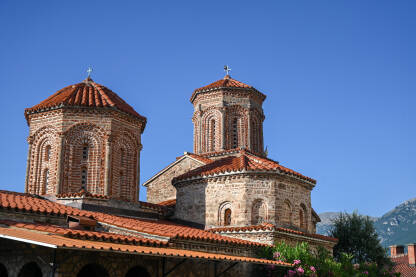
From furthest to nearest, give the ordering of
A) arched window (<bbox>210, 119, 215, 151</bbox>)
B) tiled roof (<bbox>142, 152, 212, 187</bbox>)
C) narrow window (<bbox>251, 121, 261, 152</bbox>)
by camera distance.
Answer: narrow window (<bbox>251, 121, 261, 152</bbox>), arched window (<bbox>210, 119, 215, 151</bbox>), tiled roof (<bbox>142, 152, 212, 187</bbox>)

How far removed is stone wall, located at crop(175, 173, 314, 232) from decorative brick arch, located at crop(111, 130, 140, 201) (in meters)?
1.92

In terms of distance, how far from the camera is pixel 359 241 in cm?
2295

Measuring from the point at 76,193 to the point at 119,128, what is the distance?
2.84 m

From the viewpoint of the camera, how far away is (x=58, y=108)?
52.2 ft

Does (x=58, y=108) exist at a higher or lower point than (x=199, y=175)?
higher

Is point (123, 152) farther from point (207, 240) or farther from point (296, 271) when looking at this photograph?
point (296, 271)

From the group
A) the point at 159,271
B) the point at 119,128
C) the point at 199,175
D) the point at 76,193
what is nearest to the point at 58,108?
the point at 119,128

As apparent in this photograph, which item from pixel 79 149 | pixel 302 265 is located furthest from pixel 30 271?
pixel 302 265

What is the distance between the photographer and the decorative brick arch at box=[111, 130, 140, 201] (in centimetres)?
1602

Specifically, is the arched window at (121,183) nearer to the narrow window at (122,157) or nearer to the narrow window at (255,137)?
the narrow window at (122,157)

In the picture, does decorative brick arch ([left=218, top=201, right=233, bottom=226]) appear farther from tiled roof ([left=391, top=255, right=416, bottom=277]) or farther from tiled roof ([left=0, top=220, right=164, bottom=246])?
Result: tiled roof ([left=391, top=255, right=416, bottom=277])

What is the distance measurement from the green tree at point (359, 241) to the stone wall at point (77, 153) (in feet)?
38.9

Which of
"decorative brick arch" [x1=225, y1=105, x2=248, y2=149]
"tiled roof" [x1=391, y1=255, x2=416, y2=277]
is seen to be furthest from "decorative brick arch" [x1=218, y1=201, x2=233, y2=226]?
"tiled roof" [x1=391, y1=255, x2=416, y2=277]

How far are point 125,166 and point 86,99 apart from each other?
2.70 m
